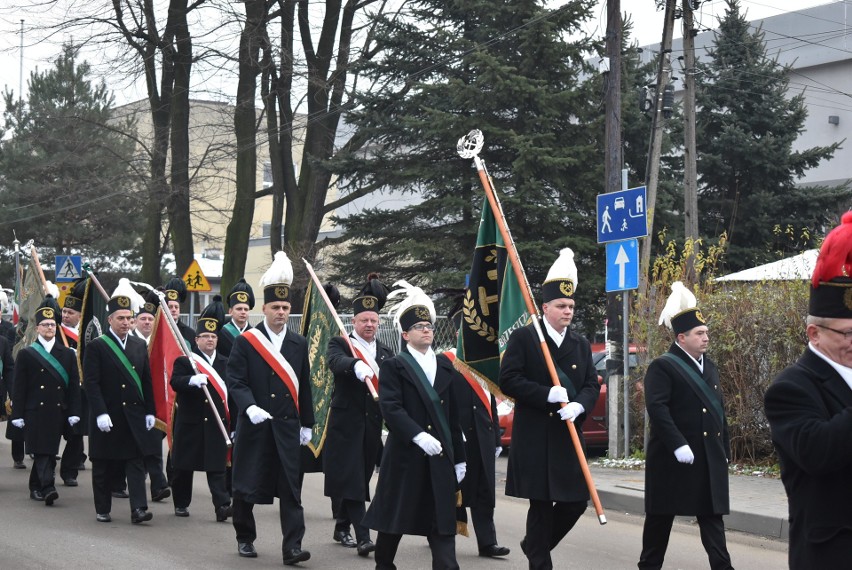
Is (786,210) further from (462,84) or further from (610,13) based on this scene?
(610,13)

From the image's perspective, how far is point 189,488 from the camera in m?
11.2

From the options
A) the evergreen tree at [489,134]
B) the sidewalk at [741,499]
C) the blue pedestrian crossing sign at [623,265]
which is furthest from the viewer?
the evergreen tree at [489,134]

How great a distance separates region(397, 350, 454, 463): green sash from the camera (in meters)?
7.46

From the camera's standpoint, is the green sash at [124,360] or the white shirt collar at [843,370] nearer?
the white shirt collar at [843,370]

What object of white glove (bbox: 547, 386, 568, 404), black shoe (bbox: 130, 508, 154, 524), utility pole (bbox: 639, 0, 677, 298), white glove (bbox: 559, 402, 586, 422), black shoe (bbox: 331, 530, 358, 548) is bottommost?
black shoe (bbox: 331, 530, 358, 548)

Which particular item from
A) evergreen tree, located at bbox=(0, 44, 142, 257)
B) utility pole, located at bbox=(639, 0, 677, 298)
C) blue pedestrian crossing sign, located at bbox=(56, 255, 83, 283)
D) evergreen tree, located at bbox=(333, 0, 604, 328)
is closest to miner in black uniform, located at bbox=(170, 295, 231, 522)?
utility pole, located at bbox=(639, 0, 677, 298)

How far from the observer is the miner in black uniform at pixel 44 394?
12.0 metres

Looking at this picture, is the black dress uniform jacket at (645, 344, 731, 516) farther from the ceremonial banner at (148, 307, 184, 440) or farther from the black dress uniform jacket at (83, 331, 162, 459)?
the ceremonial banner at (148, 307, 184, 440)

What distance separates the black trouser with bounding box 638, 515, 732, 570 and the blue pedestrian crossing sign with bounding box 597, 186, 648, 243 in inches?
231

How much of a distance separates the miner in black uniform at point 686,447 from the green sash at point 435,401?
1344 millimetres

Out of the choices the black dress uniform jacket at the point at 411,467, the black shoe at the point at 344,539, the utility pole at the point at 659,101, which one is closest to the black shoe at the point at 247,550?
the black shoe at the point at 344,539

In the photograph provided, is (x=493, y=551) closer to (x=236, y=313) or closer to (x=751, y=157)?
(x=236, y=313)

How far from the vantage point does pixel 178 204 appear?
29.5m

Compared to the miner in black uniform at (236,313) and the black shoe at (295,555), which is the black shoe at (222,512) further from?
the black shoe at (295,555)
